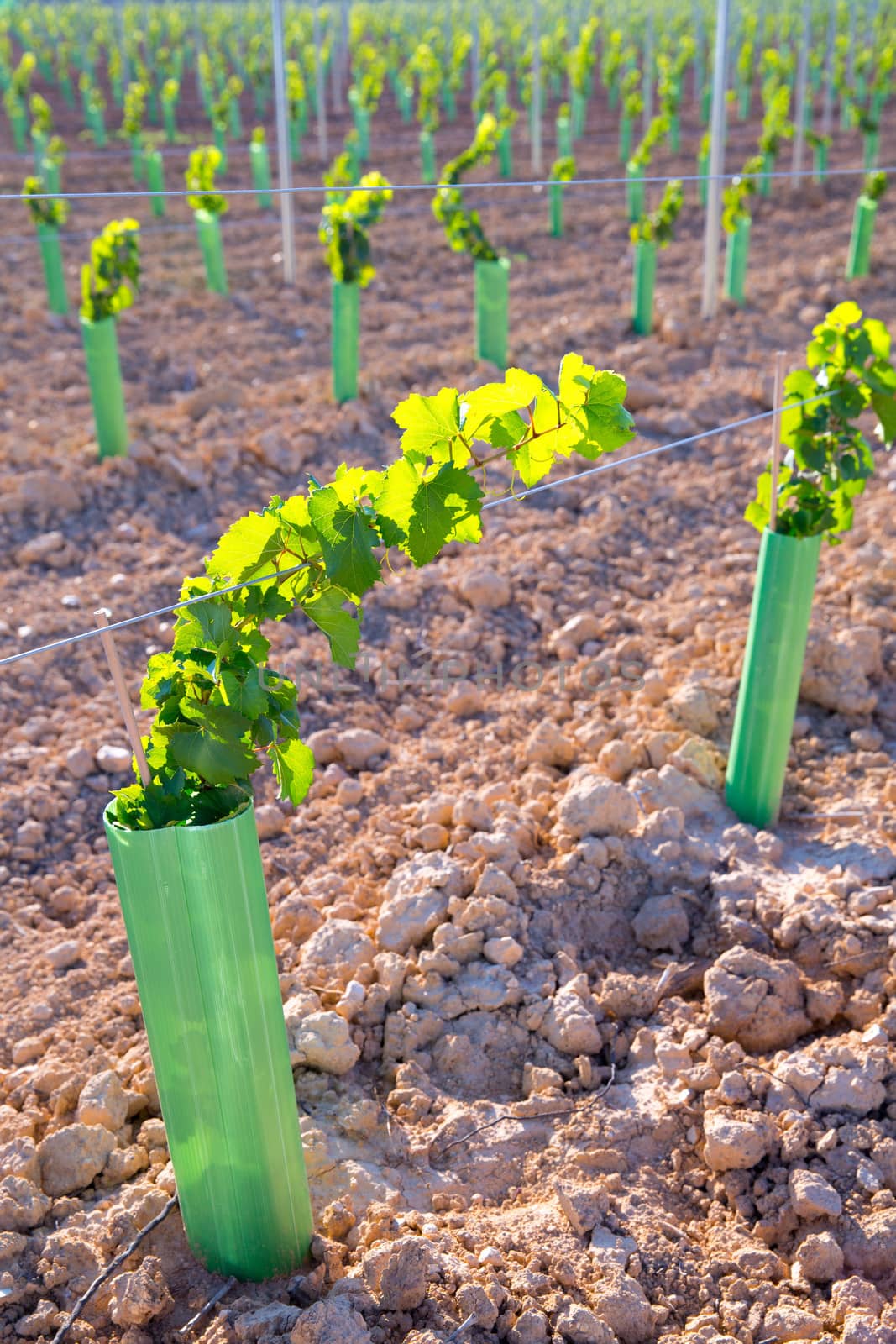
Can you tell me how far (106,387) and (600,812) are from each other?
14.0 feet

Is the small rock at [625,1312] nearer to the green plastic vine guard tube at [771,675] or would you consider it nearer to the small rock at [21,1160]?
the small rock at [21,1160]

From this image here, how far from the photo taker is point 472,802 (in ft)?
13.7

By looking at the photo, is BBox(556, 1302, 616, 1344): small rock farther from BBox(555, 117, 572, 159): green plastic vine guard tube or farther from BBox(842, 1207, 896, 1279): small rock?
BBox(555, 117, 572, 159): green plastic vine guard tube

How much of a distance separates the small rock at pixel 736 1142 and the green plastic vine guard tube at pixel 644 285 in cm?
727

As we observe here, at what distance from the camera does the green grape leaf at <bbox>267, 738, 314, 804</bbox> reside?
2.58m

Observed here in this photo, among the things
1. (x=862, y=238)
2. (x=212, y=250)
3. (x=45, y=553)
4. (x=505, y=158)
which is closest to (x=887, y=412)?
(x=45, y=553)

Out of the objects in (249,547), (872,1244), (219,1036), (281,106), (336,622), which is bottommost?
(872,1244)

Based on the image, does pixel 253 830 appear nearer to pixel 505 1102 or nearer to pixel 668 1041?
pixel 505 1102

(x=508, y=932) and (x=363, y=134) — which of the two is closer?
(x=508, y=932)

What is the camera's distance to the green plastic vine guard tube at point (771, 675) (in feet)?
13.3

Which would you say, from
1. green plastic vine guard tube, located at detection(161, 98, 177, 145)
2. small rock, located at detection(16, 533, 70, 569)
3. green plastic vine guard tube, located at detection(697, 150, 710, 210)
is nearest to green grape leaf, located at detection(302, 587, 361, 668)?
small rock, located at detection(16, 533, 70, 569)

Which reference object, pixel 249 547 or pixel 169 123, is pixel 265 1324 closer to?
pixel 249 547

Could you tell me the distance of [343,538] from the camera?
2406mm

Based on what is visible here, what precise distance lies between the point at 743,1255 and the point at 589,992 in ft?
2.83
